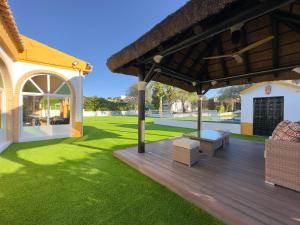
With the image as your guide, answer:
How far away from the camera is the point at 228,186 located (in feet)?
10.2

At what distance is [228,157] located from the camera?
4953 mm

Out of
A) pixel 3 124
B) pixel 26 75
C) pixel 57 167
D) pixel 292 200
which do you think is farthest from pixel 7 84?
pixel 292 200

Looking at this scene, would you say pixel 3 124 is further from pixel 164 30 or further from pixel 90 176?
pixel 164 30

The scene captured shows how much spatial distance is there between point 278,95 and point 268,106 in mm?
816

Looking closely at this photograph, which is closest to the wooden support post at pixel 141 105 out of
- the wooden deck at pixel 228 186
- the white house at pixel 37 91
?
the wooden deck at pixel 228 186

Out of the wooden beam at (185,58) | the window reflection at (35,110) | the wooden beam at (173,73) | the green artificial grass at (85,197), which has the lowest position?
the green artificial grass at (85,197)

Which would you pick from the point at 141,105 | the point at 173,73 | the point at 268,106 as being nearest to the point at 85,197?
Result: the point at 141,105

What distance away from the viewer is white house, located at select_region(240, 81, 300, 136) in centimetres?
902

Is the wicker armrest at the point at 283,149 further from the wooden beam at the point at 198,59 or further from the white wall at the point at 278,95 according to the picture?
the white wall at the point at 278,95

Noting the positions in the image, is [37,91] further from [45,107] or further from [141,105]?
[141,105]

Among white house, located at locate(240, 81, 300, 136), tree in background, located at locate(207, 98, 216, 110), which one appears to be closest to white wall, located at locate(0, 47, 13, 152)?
white house, located at locate(240, 81, 300, 136)

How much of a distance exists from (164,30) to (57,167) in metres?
4.58

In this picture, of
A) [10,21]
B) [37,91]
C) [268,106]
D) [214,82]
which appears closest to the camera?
[10,21]

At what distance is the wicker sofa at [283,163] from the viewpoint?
2790 millimetres
